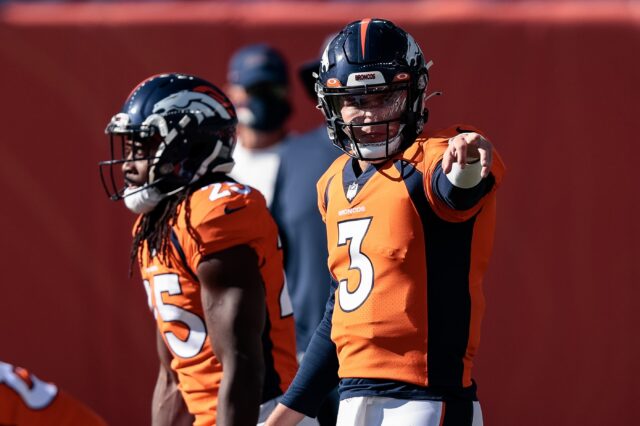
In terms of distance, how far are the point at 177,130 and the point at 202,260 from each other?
20.1 inches

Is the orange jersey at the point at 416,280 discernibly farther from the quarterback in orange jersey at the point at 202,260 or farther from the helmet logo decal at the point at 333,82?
the quarterback in orange jersey at the point at 202,260

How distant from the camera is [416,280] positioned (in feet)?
10.4

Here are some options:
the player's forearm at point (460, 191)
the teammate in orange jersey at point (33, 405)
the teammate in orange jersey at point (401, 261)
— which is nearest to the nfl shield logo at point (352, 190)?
the teammate in orange jersey at point (401, 261)

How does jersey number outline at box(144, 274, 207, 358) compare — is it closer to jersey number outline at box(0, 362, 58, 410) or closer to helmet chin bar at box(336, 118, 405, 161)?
helmet chin bar at box(336, 118, 405, 161)

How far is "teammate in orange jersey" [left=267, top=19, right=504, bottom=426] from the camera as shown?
3.15 meters

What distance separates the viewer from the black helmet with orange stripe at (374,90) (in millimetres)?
3328

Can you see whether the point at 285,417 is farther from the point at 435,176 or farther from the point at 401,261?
the point at 435,176

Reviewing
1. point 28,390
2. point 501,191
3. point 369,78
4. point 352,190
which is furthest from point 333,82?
point 501,191

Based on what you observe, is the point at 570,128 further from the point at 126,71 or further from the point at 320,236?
the point at 126,71

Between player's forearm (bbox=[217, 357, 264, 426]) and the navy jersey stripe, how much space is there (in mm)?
558

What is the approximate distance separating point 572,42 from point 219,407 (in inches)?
132

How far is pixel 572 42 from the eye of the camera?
6266mm

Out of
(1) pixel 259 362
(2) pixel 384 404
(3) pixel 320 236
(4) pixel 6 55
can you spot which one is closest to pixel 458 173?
(2) pixel 384 404

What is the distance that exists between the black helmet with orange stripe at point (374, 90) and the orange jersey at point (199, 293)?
41 cm
